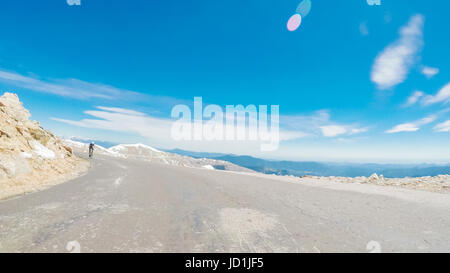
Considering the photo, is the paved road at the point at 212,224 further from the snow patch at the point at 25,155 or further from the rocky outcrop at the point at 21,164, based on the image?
the snow patch at the point at 25,155

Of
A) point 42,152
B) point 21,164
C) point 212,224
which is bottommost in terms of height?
point 212,224

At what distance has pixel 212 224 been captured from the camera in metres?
5.62

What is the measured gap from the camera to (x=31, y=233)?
4.48 meters

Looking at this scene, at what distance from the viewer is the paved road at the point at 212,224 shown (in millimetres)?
4254

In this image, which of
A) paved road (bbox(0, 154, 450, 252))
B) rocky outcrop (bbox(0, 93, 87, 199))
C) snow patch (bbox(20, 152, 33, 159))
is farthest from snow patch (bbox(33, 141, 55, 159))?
paved road (bbox(0, 154, 450, 252))

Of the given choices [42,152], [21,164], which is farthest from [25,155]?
[42,152]

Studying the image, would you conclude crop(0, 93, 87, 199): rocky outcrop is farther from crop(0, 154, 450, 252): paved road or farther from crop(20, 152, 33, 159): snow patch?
crop(0, 154, 450, 252): paved road

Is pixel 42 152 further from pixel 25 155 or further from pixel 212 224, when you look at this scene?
pixel 212 224

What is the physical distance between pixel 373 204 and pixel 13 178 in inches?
638

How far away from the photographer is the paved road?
4.25 m

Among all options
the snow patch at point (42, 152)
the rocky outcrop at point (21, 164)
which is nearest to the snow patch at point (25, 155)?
the rocky outcrop at point (21, 164)

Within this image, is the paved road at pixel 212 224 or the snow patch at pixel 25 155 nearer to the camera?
the paved road at pixel 212 224
